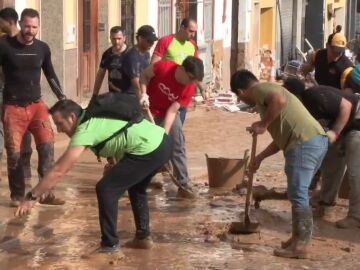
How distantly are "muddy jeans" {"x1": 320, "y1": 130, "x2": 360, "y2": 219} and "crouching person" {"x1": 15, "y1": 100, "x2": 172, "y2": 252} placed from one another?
2.08 m

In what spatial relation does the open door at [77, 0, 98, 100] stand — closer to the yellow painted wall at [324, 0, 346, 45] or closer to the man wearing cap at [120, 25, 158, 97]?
the man wearing cap at [120, 25, 158, 97]

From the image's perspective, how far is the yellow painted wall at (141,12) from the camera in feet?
62.4

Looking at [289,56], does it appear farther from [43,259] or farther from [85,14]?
[43,259]

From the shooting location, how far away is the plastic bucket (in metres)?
10.6

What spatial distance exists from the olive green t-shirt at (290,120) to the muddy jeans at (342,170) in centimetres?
118

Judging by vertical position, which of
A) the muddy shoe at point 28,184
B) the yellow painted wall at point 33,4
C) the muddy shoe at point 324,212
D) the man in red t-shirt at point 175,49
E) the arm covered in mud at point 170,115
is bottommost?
the muddy shoe at point 324,212

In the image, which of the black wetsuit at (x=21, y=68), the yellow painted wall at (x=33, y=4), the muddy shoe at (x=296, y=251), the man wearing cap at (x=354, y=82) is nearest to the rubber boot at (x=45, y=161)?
the black wetsuit at (x=21, y=68)

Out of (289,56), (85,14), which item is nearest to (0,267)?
(85,14)

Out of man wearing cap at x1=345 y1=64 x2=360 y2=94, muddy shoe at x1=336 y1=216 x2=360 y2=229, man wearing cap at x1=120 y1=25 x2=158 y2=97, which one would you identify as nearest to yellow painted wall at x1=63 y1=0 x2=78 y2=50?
man wearing cap at x1=120 y1=25 x2=158 y2=97

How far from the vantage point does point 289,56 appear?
33.3 m

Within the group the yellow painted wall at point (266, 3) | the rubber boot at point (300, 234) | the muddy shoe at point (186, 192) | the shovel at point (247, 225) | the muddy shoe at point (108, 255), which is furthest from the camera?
the yellow painted wall at point (266, 3)

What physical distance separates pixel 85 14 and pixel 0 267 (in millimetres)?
10277

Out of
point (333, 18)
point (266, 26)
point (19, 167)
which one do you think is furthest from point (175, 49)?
point (333, 18)

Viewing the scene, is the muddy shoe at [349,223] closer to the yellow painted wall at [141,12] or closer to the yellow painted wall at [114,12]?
the yellow painted wall at [114,12]
